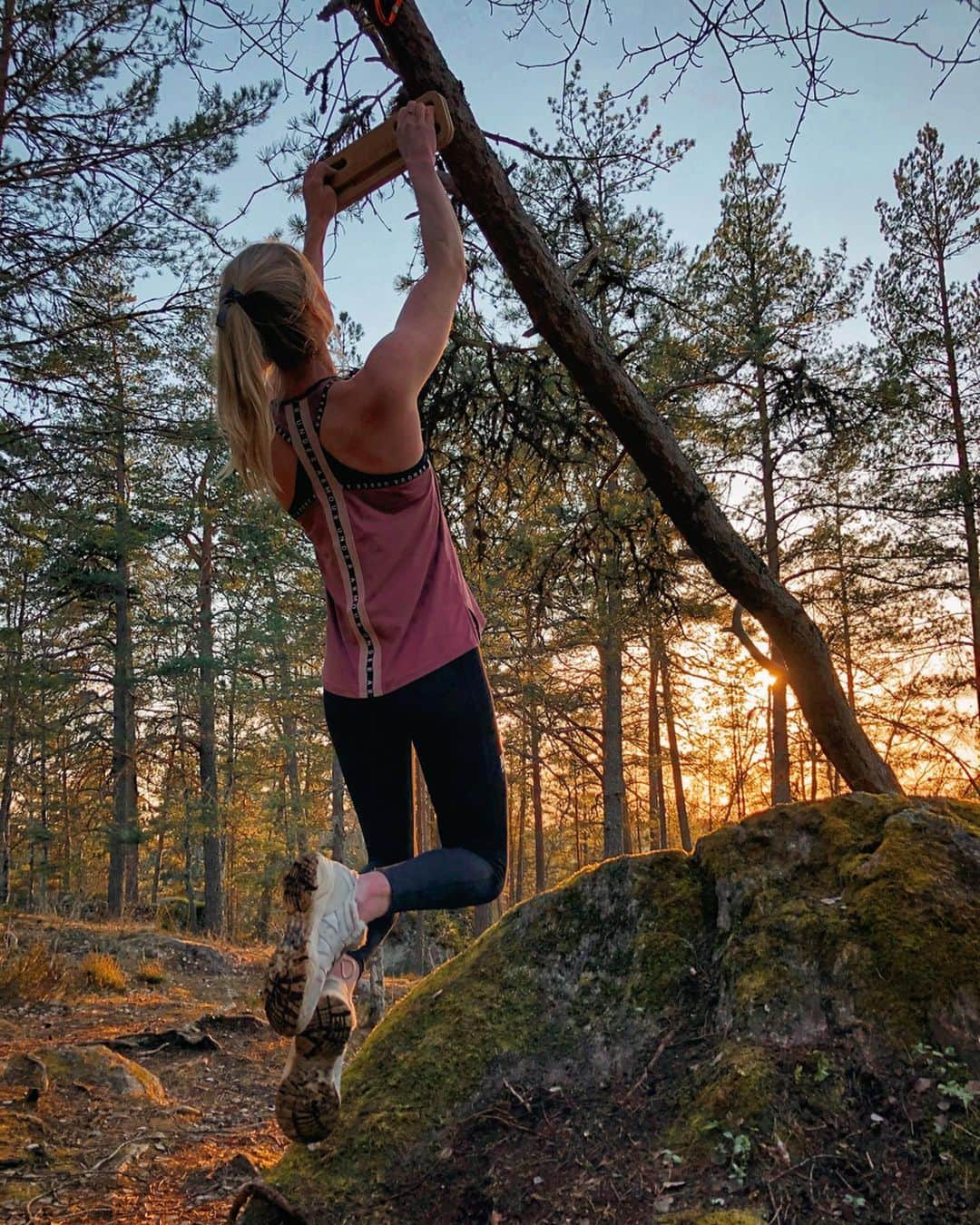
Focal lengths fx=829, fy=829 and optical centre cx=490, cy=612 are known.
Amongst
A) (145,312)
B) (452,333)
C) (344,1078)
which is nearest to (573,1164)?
(344,1078)

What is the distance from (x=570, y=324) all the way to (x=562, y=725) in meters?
12.2

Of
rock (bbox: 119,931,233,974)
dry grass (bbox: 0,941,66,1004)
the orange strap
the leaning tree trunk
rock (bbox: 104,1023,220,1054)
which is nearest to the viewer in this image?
the orange strap

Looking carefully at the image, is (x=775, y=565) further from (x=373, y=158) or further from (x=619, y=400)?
(x=373, y=158)

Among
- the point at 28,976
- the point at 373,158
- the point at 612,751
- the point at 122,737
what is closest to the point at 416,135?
the point at 373,158

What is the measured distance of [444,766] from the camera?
6.85ft

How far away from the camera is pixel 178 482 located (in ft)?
56.2

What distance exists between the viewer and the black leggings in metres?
2.05

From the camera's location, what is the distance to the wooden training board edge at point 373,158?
89.6 inches

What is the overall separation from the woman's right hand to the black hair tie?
21.8 inches

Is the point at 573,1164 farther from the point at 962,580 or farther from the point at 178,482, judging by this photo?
the point at 178,482

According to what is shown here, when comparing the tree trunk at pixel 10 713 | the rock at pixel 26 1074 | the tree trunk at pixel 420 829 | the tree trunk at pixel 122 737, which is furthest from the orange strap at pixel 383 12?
the tree trunk at pixel 122 737

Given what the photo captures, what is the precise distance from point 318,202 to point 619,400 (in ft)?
4.60

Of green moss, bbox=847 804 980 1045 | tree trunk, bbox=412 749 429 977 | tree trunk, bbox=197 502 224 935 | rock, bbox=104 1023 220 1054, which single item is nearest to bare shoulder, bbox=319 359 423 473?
tree trunk, bbox=412 749 429 977

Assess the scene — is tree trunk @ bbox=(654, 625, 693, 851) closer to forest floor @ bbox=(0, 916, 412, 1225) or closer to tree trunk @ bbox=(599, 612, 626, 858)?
tree trunk @ bbox=(599, 612, 626, 858)
